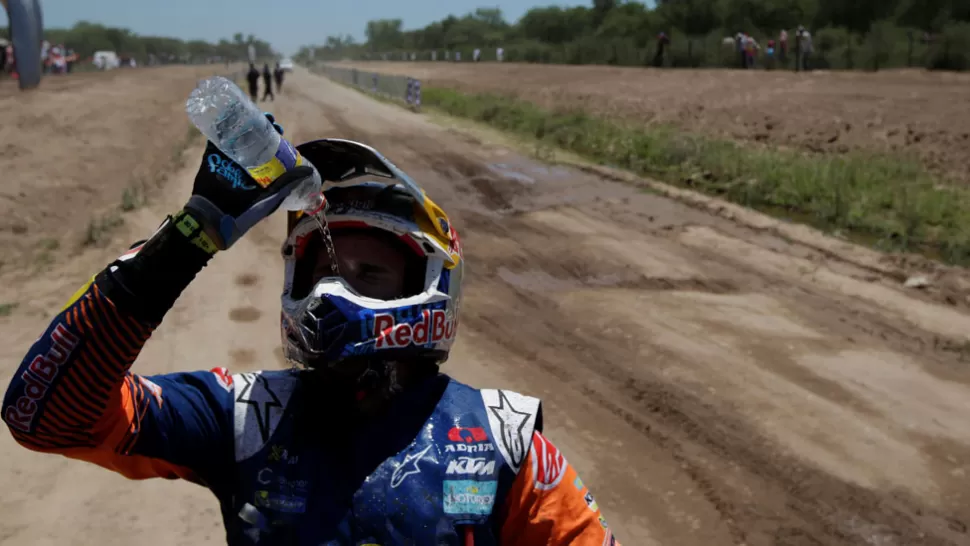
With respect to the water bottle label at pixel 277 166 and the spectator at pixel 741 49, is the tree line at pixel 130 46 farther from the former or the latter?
the water bottle label at pixel 277 166

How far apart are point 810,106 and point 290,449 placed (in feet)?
77.5

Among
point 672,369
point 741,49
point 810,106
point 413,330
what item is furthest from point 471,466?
point 741,49

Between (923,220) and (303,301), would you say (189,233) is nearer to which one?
(303,301)

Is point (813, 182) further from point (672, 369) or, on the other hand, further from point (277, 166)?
point (277, 166)

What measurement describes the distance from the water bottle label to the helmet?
0.74 ft

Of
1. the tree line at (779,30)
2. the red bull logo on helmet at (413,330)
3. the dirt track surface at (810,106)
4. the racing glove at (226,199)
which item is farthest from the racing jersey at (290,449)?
the tree line at (779,30)

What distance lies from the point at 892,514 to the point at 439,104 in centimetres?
2759

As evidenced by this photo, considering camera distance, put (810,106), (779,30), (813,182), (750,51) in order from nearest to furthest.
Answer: (813,182), (810,106), (750,51), (779,30)

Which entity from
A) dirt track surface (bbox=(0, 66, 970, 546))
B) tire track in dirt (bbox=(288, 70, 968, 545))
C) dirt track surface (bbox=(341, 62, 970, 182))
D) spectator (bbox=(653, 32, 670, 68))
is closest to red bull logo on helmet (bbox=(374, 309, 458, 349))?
dirt track surface (bbox=(0, 66, 970, 546))

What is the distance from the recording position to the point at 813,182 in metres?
12.5

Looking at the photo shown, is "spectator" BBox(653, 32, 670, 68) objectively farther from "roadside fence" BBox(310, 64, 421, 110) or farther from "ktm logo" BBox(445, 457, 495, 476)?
"ktm logo" BBox(445, 457, 495, 476)

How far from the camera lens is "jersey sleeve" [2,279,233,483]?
1669 mm

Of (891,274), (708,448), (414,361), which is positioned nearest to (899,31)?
(891,274)

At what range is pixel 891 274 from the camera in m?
8.82
